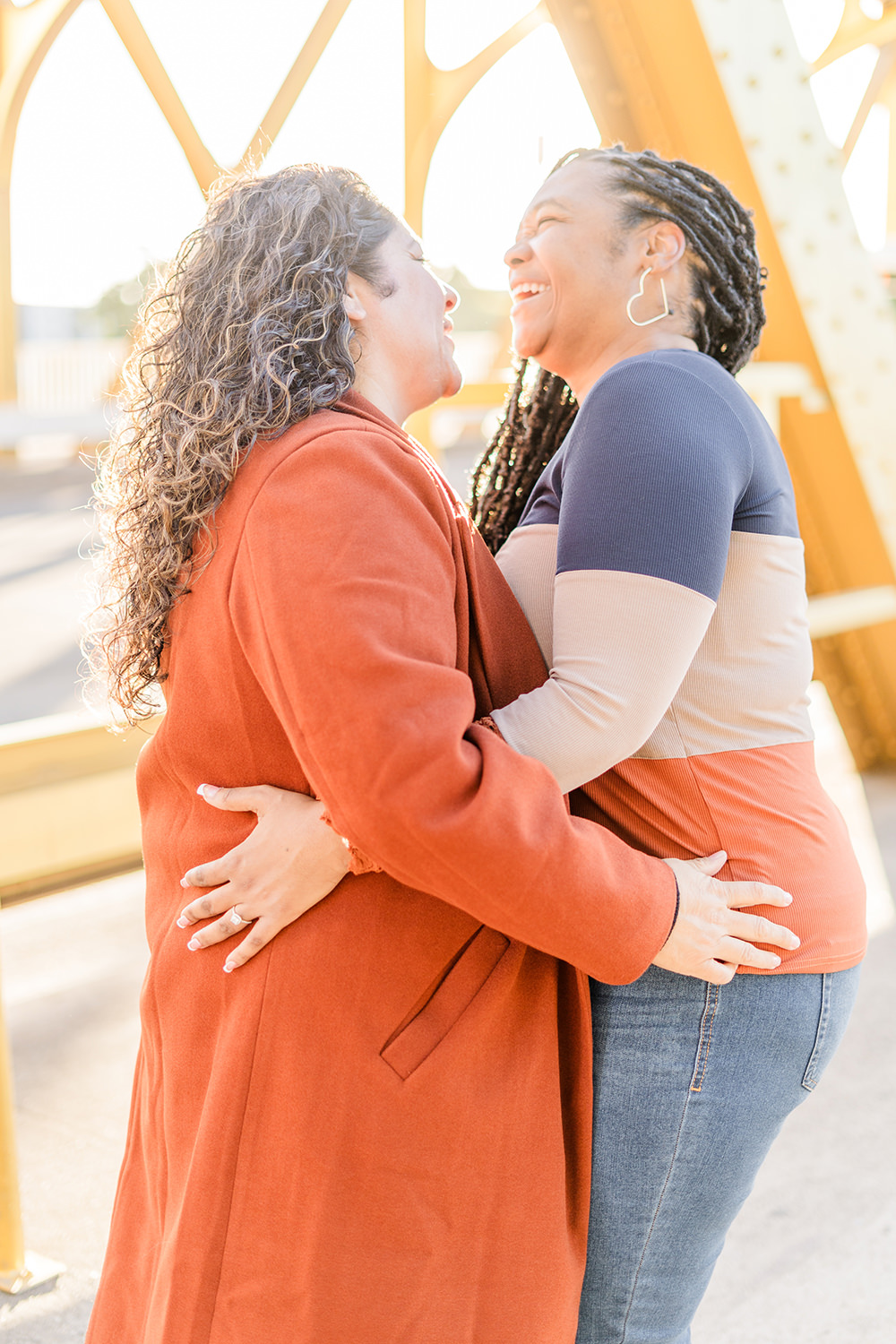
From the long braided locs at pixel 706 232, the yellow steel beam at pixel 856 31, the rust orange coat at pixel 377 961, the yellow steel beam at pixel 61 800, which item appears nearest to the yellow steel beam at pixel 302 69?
the yellow steel beam at pixel 61 800

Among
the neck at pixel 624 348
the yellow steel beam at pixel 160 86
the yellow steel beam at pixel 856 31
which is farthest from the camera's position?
the yellow steel beam at pixel 856 31

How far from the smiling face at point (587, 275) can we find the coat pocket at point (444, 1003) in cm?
85

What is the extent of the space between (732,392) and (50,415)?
8.09 feet

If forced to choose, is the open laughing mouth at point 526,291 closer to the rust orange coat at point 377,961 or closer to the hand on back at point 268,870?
the rust orange coat at point 377,961

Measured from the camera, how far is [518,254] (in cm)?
172

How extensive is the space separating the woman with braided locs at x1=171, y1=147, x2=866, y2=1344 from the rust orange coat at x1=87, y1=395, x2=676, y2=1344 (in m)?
0.07

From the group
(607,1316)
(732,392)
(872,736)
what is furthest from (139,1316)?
(872,736)

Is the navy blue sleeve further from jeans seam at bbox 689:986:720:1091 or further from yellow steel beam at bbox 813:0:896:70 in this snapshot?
yellow steel beam at bbox 813:0:896:70

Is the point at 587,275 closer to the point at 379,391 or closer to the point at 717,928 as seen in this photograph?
the point at 379,391

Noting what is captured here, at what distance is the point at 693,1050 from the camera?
1303 mm

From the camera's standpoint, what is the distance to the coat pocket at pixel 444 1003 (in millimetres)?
1171

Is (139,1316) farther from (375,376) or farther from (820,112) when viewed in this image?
(820,112)

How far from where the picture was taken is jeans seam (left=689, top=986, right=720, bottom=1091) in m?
1.30

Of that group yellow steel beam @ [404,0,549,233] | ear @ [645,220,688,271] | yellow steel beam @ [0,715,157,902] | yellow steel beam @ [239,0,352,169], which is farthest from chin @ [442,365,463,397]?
yellow steel beam @ [404,0,549,233]
